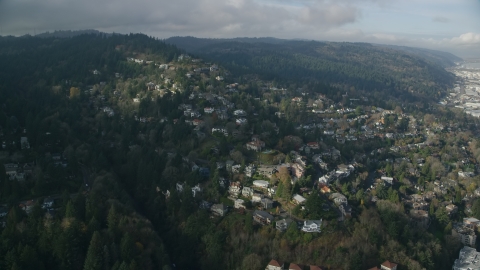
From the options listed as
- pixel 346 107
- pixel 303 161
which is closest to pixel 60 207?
pixel 303 161

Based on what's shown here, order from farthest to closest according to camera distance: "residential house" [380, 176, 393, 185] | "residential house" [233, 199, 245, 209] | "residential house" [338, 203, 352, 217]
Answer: "residential house" [380, 176, 393, 185] < "residential house" [233, 199, 245, 209] < "residential house" [338, 203, 352, 217]

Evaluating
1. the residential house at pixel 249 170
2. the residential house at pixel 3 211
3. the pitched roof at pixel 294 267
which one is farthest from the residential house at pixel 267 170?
the residential house at pixel 3 211

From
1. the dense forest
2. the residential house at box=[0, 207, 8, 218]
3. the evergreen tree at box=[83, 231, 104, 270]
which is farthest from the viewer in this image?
the residential house at box=[0, 207, 8, 218]

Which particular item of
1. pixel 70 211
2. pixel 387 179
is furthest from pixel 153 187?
pixel 387 179

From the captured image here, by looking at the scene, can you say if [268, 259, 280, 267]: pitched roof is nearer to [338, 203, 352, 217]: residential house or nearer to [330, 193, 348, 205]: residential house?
[338, 203, 352, 217]: residential house

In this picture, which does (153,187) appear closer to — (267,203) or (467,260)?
(267,203)

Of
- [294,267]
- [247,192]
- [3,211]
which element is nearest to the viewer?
[294,267]

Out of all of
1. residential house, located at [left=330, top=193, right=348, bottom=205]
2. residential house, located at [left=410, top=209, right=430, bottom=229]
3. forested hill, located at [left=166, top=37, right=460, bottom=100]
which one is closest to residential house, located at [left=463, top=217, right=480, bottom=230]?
residential house, located at [left=410, top=209, right=430, bottom=229]
